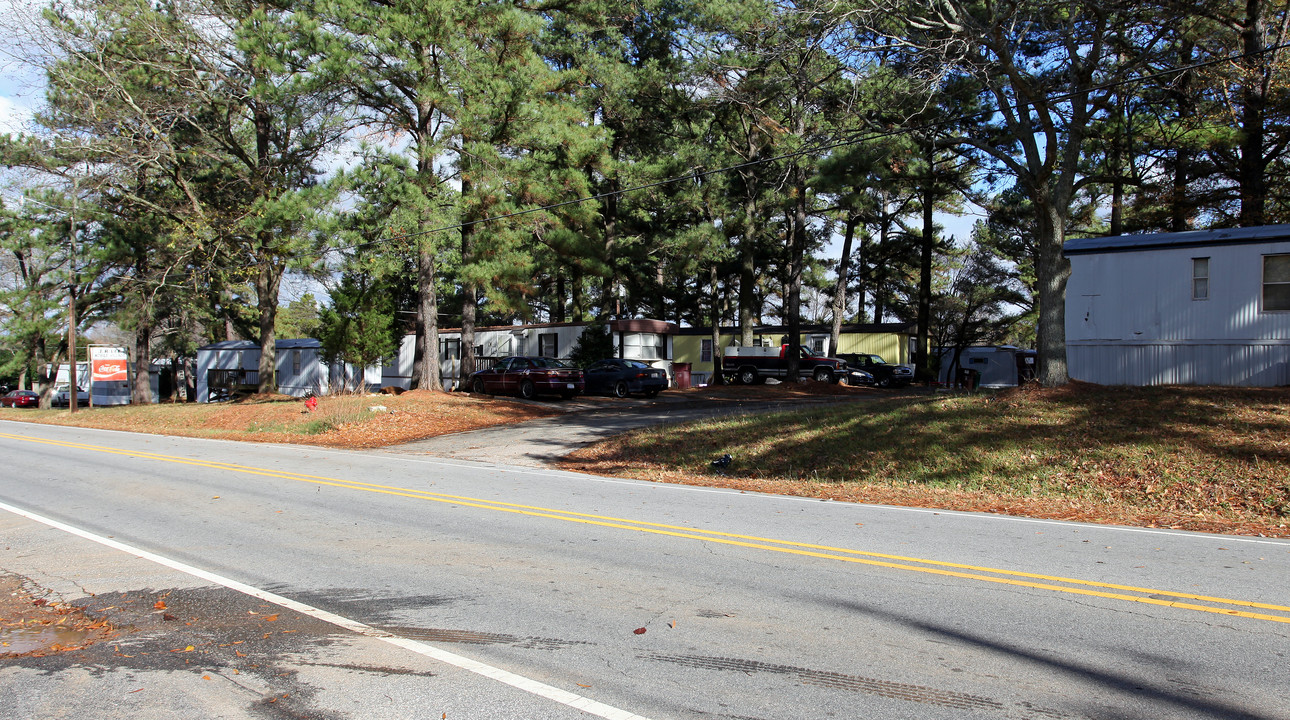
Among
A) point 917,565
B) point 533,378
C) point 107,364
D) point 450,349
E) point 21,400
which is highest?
point 450,349

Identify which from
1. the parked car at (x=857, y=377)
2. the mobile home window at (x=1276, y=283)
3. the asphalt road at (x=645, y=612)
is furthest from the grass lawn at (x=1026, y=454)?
the parked car at (x=857, y=377)

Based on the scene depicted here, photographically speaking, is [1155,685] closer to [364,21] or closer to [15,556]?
[15,556]

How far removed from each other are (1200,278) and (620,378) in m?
18.3

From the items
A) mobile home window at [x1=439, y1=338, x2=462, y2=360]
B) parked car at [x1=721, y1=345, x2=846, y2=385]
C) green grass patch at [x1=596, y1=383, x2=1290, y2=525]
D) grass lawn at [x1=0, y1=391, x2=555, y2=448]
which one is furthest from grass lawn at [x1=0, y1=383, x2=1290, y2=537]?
mobile home window at [x1=439, y1=338, x2=462, y2=360]

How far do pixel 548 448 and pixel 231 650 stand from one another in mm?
12619

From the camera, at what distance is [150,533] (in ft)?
29.4

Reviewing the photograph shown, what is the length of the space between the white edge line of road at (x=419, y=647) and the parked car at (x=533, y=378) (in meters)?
20.5

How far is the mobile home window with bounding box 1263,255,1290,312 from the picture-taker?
1778 centimetres

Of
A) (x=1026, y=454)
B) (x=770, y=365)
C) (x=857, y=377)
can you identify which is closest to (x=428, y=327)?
(x=770, y=365)

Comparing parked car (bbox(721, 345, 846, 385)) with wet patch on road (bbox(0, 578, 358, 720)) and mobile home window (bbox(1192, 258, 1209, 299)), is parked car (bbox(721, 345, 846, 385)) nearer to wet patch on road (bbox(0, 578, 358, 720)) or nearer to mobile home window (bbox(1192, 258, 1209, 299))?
mobile home window (bbox(1192, 258, 1209, 299))

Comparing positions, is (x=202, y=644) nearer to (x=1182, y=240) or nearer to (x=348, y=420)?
(x=348, y=420)

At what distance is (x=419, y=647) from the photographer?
5027mm

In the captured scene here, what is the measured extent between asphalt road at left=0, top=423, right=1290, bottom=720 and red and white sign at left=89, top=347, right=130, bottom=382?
106 ft

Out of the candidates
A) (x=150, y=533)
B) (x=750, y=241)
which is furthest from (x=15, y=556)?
(x=750, y=241)
